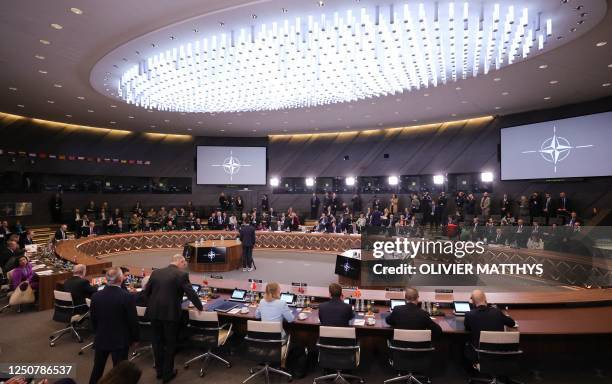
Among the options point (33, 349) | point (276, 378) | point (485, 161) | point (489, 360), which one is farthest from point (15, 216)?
point (485, 161)

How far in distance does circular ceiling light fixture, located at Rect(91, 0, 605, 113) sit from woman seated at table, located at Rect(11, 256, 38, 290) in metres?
4.67

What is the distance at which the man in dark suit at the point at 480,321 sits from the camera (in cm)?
366

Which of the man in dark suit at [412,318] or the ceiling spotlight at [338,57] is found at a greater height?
the ceiling spotlight at [338,57]

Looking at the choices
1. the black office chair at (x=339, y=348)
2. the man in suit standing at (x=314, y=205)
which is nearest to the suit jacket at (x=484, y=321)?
the black office chair at (x=339, y=348)

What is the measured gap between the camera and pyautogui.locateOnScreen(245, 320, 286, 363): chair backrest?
3.72m

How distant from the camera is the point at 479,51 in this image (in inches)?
273

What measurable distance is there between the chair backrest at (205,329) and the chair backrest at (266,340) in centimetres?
54

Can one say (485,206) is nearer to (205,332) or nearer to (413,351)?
(413,351)

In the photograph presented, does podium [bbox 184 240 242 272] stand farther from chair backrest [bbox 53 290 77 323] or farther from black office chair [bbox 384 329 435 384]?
black office chair [bbox 384 329 435 384]

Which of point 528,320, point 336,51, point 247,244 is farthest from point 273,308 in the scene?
point 247,244

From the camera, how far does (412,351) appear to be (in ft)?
11.5

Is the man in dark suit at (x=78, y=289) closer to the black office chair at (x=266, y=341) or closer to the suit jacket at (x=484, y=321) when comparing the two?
the black office chair at (x=266, y=341)

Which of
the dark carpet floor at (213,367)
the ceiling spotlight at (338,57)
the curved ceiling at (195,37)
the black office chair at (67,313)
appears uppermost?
the curved ceiling at (195,37)

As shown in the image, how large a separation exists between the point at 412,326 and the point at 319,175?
15236 mm
